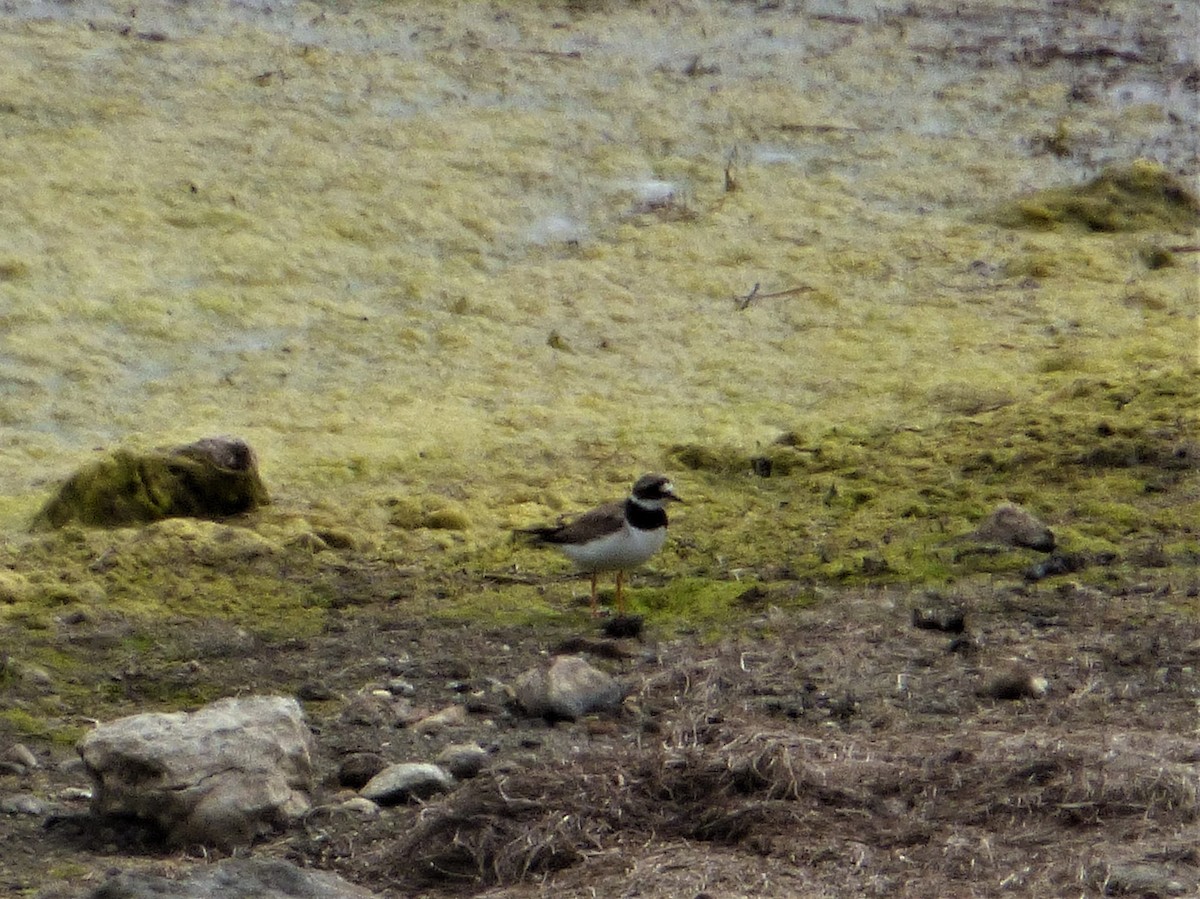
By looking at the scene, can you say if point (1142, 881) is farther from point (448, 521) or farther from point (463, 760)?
point (448, 521)

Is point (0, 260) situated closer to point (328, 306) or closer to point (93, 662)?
point (328, 306)

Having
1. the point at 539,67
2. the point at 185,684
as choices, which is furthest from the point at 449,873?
the point at 539,67

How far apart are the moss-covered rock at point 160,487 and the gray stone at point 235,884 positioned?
296cm

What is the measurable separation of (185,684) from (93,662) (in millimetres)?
305

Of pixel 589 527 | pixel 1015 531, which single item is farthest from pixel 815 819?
pixel 1015 531

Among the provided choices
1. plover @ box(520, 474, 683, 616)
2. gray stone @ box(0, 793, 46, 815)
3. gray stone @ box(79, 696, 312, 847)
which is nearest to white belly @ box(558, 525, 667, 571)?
plover @ box(520, 474, 683, 616)

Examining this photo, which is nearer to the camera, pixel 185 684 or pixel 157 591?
pixel 185 684

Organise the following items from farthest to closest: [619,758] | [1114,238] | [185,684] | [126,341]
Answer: [1114,238], [126,341], [185,684], [619,758]

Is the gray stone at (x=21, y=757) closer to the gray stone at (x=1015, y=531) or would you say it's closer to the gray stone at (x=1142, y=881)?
the gray stone at (x=1142, y=881)

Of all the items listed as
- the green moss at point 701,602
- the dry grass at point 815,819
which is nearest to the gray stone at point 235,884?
the dry grass at point 815,819

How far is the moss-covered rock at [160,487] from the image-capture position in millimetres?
6684

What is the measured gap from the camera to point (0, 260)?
866 centimetres

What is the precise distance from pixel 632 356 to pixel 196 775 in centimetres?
423

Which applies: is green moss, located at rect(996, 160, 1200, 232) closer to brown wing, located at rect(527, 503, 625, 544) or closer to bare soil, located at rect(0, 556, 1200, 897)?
bare soil, located at rect(0, 556, 1200, 897)
